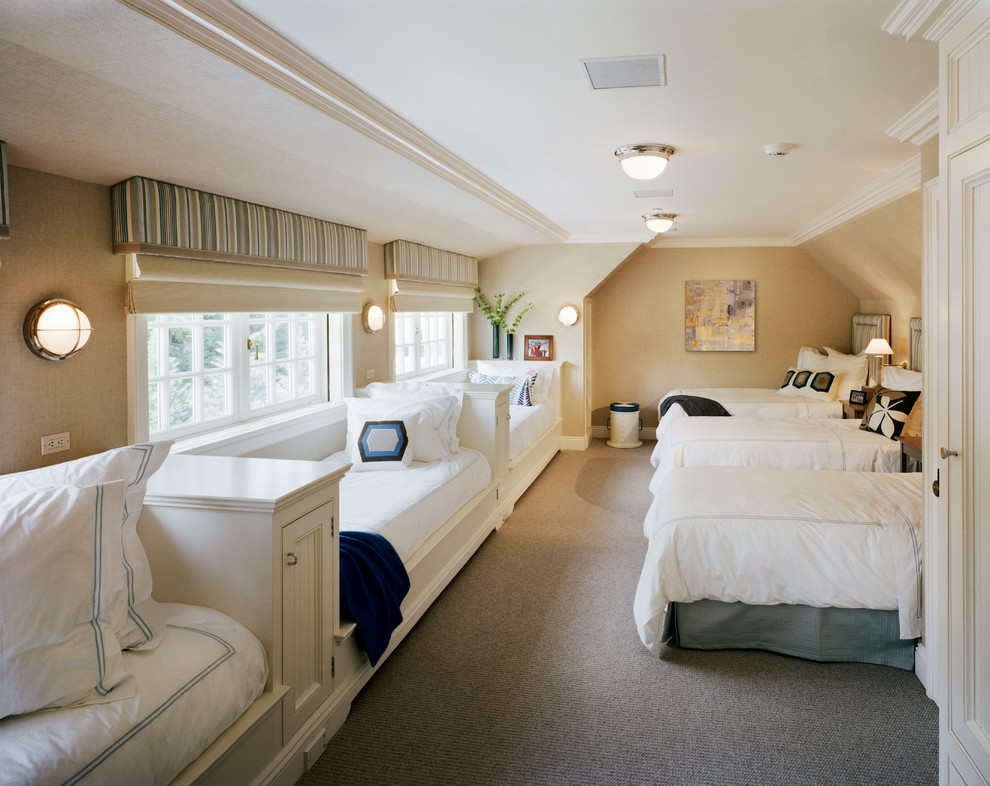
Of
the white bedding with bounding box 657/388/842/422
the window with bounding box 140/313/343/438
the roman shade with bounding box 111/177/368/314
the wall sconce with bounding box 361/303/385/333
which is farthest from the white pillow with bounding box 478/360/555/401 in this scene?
the roman shade with bounding box 111/177/368/314

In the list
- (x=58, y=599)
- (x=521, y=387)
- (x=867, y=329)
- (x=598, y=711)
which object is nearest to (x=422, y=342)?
(x=521, y=387)

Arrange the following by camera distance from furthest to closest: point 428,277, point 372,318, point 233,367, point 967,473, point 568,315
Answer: point 568,315 < point 428,277 < point 372,318 < point 233,367 < point 967,473

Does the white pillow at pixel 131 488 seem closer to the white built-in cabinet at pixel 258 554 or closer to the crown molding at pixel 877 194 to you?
the white built-in cabinet at pixel 258 554

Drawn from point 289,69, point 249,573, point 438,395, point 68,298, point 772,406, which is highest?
point 289,69

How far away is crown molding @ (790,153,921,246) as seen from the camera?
371 cm

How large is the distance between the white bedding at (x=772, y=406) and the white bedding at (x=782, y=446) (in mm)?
997

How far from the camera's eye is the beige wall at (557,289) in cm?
677

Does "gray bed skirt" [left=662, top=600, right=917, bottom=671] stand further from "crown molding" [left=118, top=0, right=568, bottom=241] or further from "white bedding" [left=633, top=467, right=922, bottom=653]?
"crown molding" [left=118, top=0, right=568, bottom=241]

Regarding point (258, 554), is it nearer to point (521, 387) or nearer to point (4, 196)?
point (4, 196)

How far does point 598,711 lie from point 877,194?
3.53 metres

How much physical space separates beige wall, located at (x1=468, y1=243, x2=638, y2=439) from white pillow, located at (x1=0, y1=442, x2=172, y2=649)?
5.23m

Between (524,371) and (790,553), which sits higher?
(524,371)

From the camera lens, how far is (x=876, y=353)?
5910mm

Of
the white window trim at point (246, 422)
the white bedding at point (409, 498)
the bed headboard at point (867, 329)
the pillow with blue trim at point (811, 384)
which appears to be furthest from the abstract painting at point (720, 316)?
the white window trim at point (246, 422)
